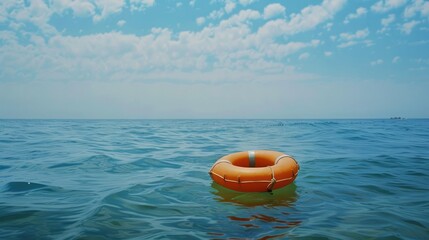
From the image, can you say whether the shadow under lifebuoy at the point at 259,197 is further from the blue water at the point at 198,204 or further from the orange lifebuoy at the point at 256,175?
the orange lifebuoy at the point at 256,175

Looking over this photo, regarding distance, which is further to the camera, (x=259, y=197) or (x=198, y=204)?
(x=259, y=197)

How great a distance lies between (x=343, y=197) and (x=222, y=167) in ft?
8.97

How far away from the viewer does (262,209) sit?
5363 millimetres

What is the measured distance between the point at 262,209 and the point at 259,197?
76 cm

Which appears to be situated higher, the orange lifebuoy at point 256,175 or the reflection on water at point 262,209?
the orange lifebuoy at point 256,175

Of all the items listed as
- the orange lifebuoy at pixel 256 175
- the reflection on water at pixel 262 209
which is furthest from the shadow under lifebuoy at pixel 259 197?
the orange lifebuoy at pixel 256 175

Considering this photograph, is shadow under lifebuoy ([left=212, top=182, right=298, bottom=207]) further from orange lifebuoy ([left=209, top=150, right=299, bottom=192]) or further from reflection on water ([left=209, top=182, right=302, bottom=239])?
orange lifebuoy ([left=209, top=150, right=299, bottom=192])

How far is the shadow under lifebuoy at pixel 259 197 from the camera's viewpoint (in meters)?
5.74

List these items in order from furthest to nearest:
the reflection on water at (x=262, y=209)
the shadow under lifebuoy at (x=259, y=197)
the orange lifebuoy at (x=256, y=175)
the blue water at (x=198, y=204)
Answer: the orange lifebuoy at (x=256, y=175)
the shadow under lifebuoy at (x=259, y=197)
the reflection on water at (x=262, y=209)
the blue water at (x=198, y=204)

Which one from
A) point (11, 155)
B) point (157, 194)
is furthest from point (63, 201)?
point (11, 155)

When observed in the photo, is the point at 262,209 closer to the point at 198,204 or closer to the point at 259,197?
the point at 259,197

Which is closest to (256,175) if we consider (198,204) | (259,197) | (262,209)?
(259,197)

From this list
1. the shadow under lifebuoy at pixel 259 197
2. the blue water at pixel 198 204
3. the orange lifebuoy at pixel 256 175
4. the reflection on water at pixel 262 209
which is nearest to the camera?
the blue water at pixel 198 204

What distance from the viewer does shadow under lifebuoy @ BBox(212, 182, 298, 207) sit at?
18.8 ft
